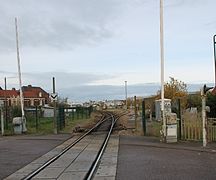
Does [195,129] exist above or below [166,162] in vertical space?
above

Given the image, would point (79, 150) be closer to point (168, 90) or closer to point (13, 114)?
point (13, 114)

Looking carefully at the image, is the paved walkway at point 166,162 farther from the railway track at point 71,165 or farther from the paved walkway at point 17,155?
the paved walkway at point 17,155

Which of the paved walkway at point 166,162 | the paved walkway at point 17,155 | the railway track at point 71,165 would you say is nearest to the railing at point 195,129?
the paved walkway at point 166,162

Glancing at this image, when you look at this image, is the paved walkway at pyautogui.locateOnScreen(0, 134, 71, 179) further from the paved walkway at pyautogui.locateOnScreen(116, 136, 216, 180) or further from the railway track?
the paved walkway at pyautogui.locateOnScreen(116, 136, 216, 180)

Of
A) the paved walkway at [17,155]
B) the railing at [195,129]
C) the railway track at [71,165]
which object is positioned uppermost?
the railing at [195,129]

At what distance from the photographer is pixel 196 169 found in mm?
11914

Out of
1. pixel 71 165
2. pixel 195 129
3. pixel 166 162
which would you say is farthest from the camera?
pixel 195 129

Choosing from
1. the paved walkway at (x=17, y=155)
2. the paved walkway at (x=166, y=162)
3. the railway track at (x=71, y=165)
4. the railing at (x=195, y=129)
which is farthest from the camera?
the railing at (x=195, y=129)

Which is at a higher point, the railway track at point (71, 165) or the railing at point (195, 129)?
the railing at point (195, 129)

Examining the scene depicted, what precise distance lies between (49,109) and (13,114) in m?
20.4

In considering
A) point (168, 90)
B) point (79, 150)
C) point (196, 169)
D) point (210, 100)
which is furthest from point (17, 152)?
point (168, 90)

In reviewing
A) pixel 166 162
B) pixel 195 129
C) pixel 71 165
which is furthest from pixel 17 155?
pixel 195 129

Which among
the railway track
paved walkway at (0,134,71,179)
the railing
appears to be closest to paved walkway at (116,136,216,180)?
the railway track

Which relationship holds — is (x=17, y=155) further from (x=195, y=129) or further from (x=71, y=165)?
(x=195, y=129)
